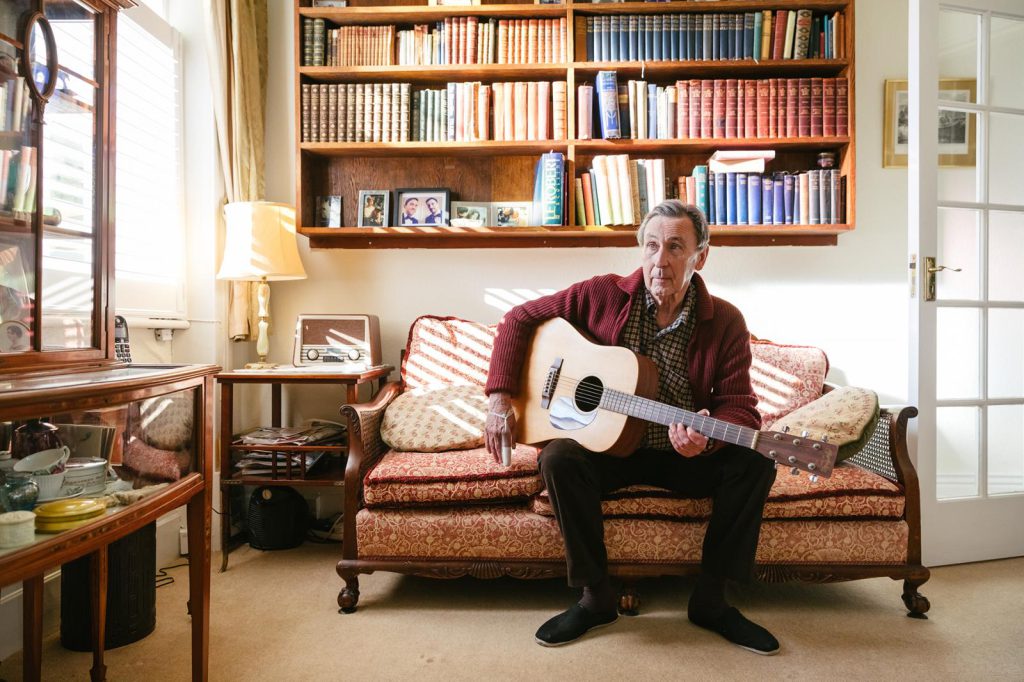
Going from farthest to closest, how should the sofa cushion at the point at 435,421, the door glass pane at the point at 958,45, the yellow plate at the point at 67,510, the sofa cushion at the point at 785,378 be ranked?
the sofa cushion at the point at 785,378 → the door glass pane at the point at 958,45 → the sofa cushion at the point at 435,421 → the yellow plate at the point at 67,510

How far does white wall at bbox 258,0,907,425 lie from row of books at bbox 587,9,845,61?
1.47 ft

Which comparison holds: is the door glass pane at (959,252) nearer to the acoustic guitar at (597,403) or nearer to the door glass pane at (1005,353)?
the door glass pane at (1005,353)

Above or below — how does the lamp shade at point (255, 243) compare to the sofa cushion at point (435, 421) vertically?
above

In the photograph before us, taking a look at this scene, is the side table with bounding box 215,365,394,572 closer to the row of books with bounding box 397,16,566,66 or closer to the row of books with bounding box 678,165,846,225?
the row of books with bounding box 397,16,566,66

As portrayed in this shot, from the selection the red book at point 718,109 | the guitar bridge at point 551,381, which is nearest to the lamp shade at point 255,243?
the guitar bridge at point 551,381

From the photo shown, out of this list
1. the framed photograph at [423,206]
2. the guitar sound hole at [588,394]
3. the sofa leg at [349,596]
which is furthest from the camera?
the framed photograph at [423,206]

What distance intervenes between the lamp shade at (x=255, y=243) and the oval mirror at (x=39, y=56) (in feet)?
3.96

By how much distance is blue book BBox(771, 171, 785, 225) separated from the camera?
8.76 ft

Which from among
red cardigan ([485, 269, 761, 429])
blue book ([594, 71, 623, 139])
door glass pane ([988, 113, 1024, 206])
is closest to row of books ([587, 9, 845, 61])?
blue book ([594, 71, 623, 139])

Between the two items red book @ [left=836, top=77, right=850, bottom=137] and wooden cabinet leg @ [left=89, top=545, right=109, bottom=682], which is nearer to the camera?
wooden cabinet leg @ [left=89, top=545, right=109, bottom=682]

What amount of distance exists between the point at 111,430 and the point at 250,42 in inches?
82.8

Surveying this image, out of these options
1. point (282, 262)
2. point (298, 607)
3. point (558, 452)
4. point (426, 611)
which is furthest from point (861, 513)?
point (282, 262)

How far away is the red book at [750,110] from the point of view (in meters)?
2.65

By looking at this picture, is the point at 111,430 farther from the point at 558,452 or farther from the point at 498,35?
the point at 498,35
